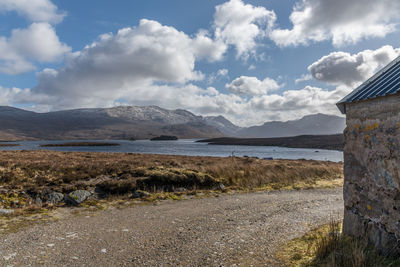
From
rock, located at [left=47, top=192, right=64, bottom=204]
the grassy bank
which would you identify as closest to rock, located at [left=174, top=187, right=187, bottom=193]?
the grassy bank

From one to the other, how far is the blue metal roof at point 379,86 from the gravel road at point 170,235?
4748mm

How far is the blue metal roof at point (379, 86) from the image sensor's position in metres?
5.76

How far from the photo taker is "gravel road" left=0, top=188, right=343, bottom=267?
6340 millimetres

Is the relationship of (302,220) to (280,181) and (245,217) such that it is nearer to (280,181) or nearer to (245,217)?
(245,217)

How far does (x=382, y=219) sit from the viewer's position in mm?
5672

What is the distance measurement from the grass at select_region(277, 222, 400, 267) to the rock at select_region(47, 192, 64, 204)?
38.9 ft

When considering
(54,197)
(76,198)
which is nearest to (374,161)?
(76,198)

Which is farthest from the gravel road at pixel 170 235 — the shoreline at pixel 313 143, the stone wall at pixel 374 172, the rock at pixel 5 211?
the shoreline at pixel 313 143

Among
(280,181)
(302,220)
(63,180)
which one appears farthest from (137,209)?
(280,181)

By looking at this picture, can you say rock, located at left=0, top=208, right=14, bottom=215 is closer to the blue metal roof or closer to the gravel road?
the gravel road

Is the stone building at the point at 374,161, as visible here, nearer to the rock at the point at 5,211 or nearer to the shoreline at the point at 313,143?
the rock at the point at 5,211

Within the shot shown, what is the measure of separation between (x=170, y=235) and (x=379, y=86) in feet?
24.9

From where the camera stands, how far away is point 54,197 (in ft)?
43.4

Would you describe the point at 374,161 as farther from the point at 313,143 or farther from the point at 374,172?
the point at 313,143
